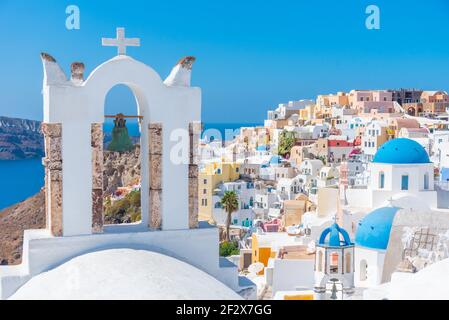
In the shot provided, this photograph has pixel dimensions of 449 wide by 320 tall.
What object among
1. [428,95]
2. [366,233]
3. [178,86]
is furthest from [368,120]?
[178,86]

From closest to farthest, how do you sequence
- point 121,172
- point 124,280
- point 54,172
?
point 124,280, point 54,172, point 121,172

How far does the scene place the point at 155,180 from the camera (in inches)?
261

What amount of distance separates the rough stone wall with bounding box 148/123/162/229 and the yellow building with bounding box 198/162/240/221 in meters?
30.7

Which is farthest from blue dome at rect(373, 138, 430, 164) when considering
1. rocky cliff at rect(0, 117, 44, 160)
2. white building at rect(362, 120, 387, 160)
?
rocky cliff at rect(0, 117, 44, 160)

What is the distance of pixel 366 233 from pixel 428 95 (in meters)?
50.3

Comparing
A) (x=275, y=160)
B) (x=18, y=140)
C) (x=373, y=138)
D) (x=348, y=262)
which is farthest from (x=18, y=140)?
(x=348, y=262)

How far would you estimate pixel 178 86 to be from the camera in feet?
22.0

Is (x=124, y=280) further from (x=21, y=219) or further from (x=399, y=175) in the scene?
(x=21, y=219)

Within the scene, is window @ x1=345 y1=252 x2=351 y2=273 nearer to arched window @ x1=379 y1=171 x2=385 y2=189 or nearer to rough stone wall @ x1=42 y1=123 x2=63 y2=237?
arched window @ x1=379 y1=171 x2=385 y2=189

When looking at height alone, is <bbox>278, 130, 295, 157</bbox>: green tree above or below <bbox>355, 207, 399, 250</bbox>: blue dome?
above

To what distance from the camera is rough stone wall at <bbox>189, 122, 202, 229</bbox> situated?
22.1ft

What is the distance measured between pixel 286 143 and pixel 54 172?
4536cm

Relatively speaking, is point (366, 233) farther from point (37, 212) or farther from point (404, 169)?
point (37, 212)

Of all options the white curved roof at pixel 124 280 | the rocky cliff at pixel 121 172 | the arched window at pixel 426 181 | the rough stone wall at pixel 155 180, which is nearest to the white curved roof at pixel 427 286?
the white curved roof at pixel 124 280
